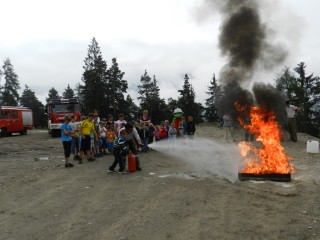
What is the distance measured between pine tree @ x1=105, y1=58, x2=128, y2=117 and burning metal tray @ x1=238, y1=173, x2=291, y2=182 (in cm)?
5594

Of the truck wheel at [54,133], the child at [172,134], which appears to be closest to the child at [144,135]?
the child at [172,134]

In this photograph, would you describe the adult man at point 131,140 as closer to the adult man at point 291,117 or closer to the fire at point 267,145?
the fire at point 267,145

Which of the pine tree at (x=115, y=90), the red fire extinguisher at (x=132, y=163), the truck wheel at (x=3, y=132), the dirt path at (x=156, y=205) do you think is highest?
the pine tree at (x=115, y=90)

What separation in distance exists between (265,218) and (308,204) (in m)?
1.45

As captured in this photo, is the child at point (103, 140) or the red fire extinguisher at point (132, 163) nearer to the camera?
the red fire extinguisher at point (132, 163)

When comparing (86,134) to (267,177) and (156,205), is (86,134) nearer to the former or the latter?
(156,205)

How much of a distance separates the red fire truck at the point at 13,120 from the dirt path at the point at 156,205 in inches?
723

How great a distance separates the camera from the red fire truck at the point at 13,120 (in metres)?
28.1

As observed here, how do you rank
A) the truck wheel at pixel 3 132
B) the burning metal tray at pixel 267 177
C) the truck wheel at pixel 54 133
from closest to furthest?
the burning metal tray at pixel 267 177
the truck wheel at pixel 54 133
the truck wheel at pixel 3 132

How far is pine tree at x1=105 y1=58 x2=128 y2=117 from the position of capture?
214 feet

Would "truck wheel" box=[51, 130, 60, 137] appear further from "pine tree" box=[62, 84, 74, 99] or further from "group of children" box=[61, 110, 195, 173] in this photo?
"pine tree" box=[62, 84, 74, 99]

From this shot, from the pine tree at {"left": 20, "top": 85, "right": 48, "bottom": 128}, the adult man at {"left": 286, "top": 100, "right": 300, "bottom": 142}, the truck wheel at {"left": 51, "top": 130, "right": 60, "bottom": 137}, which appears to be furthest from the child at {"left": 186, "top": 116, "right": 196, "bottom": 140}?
the pine tree at {"left": 20, "top": 85, "right": 48, "bottom": 128}

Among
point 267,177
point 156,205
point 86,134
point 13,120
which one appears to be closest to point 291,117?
point 267,177

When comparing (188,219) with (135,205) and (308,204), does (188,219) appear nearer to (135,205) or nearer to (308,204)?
(135,205)
